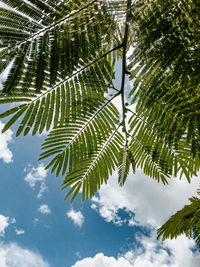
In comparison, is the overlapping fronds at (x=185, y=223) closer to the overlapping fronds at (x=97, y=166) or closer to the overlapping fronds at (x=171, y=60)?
the overlapping fronds at (x=97, y=166)

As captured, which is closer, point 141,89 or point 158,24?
point 158,24

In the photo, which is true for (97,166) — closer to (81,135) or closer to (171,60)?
(81,135)

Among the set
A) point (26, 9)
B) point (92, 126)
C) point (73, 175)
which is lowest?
point (73, 175)

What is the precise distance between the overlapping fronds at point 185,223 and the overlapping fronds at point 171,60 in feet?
6.16

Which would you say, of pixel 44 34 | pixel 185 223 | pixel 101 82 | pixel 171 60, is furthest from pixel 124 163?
pixel 185 223

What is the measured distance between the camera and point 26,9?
30.7 inches

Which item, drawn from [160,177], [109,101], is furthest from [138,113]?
[160,177]

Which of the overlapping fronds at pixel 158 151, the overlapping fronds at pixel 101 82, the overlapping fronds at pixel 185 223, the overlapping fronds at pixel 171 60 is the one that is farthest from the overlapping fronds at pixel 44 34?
the overlapping fronds at pixel 185 223

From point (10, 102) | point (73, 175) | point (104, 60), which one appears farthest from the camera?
point (73, 175)

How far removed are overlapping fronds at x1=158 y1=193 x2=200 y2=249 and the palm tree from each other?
1368 millimetres

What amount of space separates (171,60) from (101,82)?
1.60 feet

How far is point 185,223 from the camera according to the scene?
2629 mm

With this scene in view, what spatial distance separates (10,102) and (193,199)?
8.31ft

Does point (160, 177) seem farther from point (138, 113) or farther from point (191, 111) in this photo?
point (191, 111)
